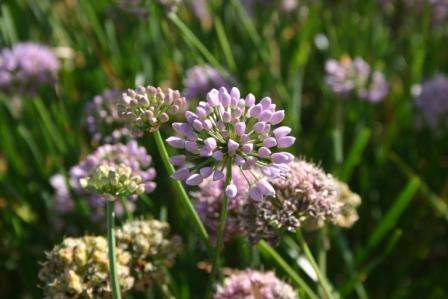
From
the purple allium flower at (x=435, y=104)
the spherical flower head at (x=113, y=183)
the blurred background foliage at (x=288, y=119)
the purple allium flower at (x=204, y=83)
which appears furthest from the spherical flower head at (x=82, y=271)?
the purple allium flower at (x=435, y=104)

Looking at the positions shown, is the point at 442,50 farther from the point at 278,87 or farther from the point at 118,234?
the point at 118,234

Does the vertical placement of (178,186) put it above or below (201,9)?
below

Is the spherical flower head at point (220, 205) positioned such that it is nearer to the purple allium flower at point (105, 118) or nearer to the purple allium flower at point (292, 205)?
the purple allium flower at point (292, 205)

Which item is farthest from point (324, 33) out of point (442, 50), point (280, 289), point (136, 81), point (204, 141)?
point (204, 141)

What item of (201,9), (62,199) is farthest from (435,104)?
(62,199)

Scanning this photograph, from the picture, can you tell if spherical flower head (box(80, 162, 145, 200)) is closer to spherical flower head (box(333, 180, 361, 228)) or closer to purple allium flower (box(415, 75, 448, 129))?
spherical flower head (box(333, 180, 361, 228))

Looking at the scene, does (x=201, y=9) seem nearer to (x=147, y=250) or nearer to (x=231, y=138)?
(x=147, y=250)
